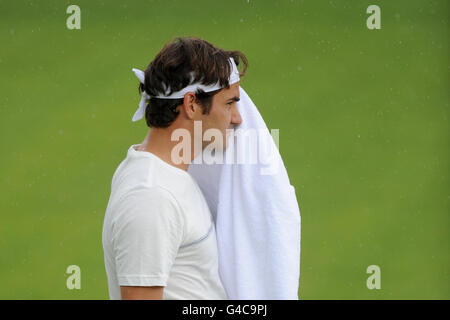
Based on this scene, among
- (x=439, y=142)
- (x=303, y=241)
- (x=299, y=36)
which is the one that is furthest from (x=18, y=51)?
(x=439, y=142)

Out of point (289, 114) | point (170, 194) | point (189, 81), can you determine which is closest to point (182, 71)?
point (189, 81)

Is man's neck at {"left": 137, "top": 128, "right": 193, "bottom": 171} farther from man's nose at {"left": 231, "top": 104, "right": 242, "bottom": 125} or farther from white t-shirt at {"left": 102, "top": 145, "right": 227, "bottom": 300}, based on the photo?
man's nose at {"left": 231, "top": 104, "right": 242, "bottom": 125}

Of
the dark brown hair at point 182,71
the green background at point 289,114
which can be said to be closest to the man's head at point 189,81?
the dark brown hair at point 182,71

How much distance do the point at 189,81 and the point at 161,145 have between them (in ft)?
0.43

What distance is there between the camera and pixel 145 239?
1.06 meters

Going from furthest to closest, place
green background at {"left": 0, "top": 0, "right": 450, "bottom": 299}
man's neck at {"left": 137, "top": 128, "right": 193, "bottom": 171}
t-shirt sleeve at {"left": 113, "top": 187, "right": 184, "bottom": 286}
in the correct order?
green background at {"left": 0, "top": 0, "right": 450, "bottom": 299}
man's neck at {"left": 137, "top": 128, "right": 193, "bottom": 171}
t-shirt sleeve at {"left": 113, "top": 187, "right": 184, "bottom": 286}

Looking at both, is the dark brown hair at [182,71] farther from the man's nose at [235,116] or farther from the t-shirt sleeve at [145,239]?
the t-shirt sleeve at [145,239]

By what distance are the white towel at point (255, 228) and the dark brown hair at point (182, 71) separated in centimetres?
12

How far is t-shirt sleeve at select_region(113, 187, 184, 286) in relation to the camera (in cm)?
106

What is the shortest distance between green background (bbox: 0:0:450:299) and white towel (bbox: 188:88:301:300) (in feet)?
5.01

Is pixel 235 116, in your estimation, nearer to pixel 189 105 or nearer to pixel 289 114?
pixel 189 105

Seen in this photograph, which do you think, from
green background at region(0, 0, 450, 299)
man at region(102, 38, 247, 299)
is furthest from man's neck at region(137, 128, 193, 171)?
green background at region(0, 0, 450, 299)

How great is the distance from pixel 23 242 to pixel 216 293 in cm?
180
